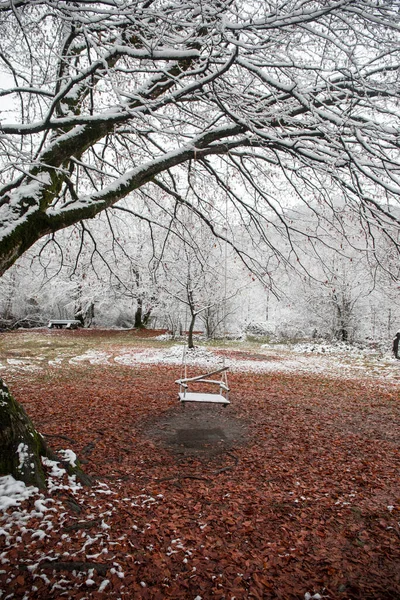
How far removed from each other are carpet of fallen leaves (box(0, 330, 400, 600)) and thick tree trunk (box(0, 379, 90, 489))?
25 centimetres

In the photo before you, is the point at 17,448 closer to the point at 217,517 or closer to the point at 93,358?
the point at 217,517

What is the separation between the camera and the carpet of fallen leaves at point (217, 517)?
2.30 m

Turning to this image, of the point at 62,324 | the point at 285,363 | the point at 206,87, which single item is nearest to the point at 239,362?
the point at 285,363

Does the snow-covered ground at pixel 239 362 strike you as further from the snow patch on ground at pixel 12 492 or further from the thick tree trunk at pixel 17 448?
the snow patch on ground at pixel 12 492

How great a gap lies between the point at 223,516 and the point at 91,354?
1282 centimetres

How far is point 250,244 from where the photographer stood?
6.38 m

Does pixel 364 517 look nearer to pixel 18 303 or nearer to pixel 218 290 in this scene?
pixel 218 290

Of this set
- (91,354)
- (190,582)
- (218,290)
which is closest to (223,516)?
(190,582)

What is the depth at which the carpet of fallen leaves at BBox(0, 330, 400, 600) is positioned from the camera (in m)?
2.30

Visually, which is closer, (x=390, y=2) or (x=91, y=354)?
(x=390, y=2)

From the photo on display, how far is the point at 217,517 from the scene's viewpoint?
3.11 m

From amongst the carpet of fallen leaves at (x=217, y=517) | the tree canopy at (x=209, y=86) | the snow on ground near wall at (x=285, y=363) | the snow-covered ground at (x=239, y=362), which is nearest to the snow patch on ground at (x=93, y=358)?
the snow-covered ground at (x=239, y=362)

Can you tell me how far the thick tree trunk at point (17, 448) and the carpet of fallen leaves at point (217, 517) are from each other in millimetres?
249

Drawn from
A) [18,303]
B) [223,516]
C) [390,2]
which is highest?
[390,2]
